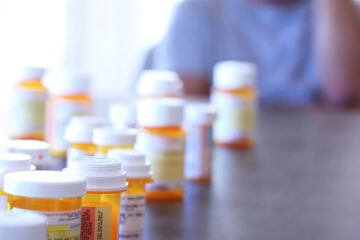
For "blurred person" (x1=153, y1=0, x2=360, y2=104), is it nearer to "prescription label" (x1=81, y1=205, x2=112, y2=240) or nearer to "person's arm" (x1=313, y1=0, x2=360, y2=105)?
"person's arm" (x1=313, y1=0, x2=360, y2=105)

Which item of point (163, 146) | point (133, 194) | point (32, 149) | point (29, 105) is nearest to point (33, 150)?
point (32, 149)

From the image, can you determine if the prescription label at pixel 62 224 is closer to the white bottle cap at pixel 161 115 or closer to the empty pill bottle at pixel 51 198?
the empty pill bottle at pixel 51 198

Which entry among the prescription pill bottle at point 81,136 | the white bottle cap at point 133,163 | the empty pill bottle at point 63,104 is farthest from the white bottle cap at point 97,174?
the empty pill bottle at point 63,104

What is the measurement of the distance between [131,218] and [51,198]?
17 centimetres

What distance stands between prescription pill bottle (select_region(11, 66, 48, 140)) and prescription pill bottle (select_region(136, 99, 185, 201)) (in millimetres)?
212

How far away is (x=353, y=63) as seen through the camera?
2.42 meters

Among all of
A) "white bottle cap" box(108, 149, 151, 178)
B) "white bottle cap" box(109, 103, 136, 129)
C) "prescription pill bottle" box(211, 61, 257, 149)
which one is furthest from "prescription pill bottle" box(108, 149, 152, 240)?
"prescription pill bottle" box(211, 61, 257, 149)

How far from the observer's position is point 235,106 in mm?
1231

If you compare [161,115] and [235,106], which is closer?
[161,115]

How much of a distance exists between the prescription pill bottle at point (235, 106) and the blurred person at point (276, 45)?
3.38 ft

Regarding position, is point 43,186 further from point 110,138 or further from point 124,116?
point 124,116

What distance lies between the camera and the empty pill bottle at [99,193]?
18.9 inches

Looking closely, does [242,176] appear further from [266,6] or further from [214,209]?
[266,6]

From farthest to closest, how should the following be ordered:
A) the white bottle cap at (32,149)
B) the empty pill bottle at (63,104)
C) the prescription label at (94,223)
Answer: the empty pill bottle at (63,104) < the white bottle cap at (32,149) < the prescription label at (94,223)
